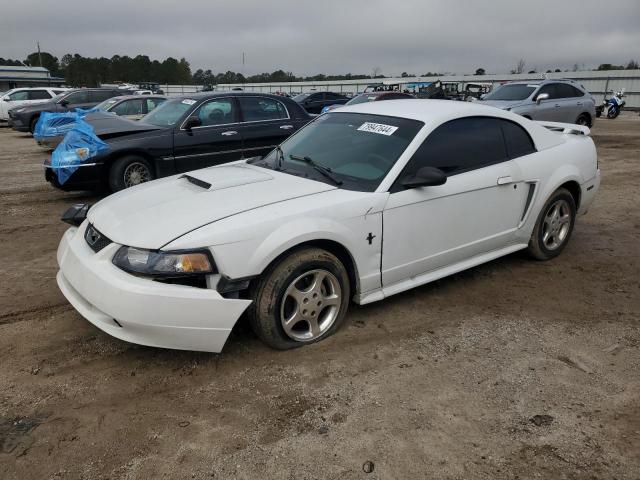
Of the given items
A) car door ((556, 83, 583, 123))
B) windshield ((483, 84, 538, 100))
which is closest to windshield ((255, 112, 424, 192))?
windshield ((483, 84, 538, 100))

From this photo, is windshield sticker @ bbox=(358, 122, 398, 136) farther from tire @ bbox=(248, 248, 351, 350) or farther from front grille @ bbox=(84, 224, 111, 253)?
front grille @ bbox=(84, 224, 111, 253)

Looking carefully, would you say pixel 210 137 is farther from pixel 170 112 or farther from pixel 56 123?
pixel 56 123

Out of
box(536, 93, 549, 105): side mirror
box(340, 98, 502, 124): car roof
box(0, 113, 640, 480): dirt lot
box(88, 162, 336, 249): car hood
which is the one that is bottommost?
box(0, 113, 640, 480): dirt lot

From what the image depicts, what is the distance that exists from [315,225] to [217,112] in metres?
5.28

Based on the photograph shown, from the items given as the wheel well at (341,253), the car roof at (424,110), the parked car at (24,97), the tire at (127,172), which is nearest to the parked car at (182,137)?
the tire at (127,172)

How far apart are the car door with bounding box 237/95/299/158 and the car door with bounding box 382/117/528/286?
4451 mm

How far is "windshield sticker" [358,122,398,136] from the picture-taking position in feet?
12.6

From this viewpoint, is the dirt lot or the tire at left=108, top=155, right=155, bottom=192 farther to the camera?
the tire at left=108, top=155, right=155, bottom=192

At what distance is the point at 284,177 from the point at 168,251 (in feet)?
3.91

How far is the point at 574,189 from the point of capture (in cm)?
504

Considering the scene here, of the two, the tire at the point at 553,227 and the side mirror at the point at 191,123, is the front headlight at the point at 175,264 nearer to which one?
the tire at the point at 553,227

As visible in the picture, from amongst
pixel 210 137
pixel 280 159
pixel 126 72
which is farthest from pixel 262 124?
pixel 126 72

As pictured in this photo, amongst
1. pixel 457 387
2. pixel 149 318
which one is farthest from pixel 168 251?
pixel 457 387

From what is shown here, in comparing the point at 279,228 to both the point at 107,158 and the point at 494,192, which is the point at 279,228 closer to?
the point at 494,192
